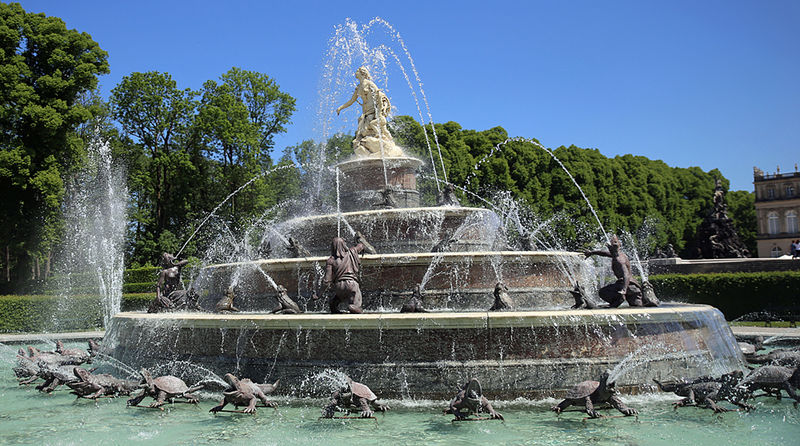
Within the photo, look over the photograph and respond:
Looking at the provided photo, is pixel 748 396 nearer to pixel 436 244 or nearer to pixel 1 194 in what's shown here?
pixel 436 244

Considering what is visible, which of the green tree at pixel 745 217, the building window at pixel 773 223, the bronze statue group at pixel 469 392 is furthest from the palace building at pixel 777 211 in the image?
the bronze statue group at pixel 469 392

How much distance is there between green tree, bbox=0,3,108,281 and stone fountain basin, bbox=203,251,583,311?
2116cm

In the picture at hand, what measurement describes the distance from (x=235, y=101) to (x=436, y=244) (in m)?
28.0

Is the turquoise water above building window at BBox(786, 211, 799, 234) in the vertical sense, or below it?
below

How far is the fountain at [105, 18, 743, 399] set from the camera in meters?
9.23

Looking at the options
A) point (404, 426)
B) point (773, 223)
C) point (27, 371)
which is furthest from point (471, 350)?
point (773, 223)

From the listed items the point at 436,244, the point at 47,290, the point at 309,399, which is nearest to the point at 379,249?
the point at 436,244

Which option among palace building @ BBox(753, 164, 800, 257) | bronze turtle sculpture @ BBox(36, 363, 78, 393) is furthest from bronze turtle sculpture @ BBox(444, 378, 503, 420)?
palace building @ BBox(753, 164, 800, 257)

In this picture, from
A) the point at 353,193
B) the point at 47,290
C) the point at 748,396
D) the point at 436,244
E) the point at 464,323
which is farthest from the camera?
the point at 47,290

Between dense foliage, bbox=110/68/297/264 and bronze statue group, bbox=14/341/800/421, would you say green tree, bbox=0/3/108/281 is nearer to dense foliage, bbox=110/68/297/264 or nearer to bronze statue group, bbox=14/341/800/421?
dense foliage, bbox=110/68/297/264

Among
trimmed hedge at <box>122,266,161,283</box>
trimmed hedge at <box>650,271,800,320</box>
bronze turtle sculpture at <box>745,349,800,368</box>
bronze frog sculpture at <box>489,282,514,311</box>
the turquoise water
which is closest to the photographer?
the turquoise water

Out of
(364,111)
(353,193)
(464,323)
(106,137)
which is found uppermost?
(106,137)

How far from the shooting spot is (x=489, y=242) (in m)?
16.0

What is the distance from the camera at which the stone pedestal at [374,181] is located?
61.8ft
